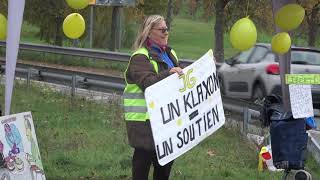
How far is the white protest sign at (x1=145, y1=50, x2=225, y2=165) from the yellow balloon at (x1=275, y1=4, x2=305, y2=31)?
0.82 m

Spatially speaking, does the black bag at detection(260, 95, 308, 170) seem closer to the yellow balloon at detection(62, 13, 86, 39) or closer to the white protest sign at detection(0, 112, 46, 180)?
the yellow balloon at detection(62, 13, 86, 39)

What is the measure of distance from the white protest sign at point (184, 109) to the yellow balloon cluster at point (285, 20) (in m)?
0.69

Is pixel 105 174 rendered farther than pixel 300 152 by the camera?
Yes

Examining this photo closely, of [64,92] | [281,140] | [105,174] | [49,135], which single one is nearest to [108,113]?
[49,135]

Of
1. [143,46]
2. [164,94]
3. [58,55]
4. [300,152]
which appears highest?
[143,46]

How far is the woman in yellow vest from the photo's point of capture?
5051mm

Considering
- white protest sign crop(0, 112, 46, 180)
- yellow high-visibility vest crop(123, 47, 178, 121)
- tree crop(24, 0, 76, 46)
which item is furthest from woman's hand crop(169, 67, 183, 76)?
tree crop(24, 0, 76, 46)

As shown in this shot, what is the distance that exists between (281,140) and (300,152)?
0.21 meters

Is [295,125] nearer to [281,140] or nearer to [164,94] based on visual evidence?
[281,140]

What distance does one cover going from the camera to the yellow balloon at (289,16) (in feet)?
18.9

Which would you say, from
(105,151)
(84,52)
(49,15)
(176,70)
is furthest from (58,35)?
(176,70)

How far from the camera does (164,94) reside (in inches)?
201

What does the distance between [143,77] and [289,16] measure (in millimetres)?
1624

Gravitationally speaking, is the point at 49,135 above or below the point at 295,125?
below
